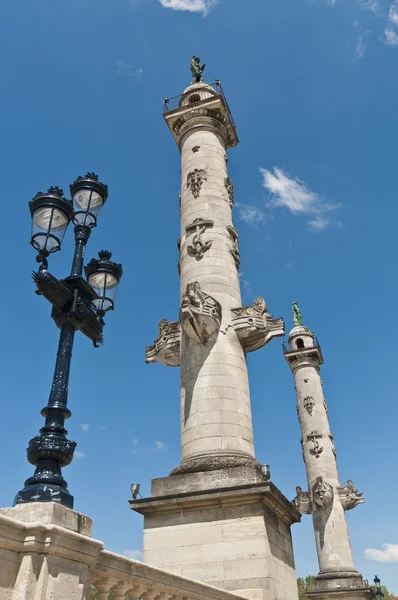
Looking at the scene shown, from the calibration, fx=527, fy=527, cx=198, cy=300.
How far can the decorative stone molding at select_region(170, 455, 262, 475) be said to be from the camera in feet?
35.8

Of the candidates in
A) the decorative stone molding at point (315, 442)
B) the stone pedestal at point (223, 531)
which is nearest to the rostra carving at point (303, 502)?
the decorative stone molding at point (315, 442)

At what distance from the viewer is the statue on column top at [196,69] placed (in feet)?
72.2

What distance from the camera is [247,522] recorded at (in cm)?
996

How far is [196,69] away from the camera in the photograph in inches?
883

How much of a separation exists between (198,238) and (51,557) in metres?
11.0

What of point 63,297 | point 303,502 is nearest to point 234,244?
point 63,297

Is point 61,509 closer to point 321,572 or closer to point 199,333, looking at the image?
point 199,333

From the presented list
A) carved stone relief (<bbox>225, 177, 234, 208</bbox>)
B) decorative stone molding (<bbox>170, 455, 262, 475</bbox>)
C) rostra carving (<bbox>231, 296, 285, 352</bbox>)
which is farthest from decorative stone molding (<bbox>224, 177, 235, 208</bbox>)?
decorative stone molding (<bbox>170, 455, 262, 475</bbox>)

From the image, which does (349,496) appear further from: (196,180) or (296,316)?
(196,180)

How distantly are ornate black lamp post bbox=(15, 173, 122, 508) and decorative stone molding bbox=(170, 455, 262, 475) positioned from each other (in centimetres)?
481

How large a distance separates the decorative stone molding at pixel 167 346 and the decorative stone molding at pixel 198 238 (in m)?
2.02

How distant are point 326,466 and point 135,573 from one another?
→ 2778 centimetres

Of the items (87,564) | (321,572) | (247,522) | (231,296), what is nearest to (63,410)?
(87,564)

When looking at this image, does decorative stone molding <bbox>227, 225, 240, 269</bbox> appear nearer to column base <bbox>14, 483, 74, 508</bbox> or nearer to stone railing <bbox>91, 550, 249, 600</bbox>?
stone railing <bbox>91, 550, 249, 600</bbox>
